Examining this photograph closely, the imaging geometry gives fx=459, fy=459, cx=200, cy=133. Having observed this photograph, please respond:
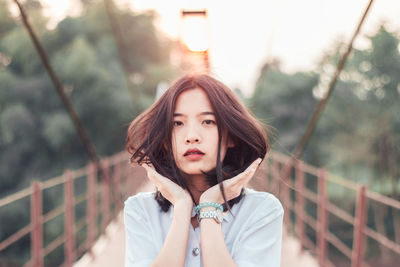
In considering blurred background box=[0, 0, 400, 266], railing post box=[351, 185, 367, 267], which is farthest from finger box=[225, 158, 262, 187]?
blurred background box=[0, 0, 400, 266]

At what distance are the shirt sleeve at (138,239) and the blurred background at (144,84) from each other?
34.1 feet

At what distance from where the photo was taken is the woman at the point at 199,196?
105cm

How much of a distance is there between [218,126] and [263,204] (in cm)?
22

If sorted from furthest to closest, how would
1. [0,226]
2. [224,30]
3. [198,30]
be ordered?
[0,226]
[224,30]
[198,30]

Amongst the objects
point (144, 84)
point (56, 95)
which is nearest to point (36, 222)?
point (56, 95)

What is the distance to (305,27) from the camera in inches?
602

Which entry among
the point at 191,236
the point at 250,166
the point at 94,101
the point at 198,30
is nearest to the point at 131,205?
the point at 191,236

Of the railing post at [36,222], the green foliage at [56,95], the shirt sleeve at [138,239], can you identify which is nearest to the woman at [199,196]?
the shirt sleeve at [138,239]

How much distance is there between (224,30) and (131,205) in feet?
18.6

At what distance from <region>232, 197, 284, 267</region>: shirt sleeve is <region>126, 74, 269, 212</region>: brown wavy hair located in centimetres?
8

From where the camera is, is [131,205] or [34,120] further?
[34,120]

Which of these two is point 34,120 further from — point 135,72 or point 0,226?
point 135,72

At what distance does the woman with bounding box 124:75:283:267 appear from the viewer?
105 cm

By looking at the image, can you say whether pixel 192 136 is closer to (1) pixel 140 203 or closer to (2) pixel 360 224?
(1) pixel 140 203
